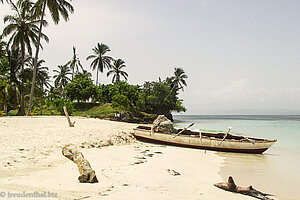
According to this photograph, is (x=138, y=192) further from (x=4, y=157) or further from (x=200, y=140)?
(x=200, y=140)

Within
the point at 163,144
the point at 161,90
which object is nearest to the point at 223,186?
the point at 163,144

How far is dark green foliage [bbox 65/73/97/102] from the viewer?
46438 millimetres

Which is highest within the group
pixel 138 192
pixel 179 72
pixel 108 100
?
pixel 179 72

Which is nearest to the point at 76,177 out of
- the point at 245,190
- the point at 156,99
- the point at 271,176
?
the point at 245,190

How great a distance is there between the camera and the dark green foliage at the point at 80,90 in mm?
46438

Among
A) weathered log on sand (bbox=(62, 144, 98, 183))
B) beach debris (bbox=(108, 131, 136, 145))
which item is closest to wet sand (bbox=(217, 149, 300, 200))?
weathered log on sand (bbox=(62, 144, 98, 183))

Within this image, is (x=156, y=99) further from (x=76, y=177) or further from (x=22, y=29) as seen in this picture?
(x=76, y=177)

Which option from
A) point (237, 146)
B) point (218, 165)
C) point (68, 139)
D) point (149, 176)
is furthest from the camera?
point (237, 146)

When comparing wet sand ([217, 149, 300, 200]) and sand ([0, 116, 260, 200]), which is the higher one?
sand ([0, 116, 260, 200])

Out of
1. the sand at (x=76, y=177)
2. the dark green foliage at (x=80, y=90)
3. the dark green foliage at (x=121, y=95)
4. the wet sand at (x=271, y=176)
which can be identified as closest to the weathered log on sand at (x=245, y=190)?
the sand at (x=76, y=177)

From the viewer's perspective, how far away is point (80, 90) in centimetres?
4647

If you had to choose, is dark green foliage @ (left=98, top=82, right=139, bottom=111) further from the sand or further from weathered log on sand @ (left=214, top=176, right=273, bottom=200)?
weathered log on sand @ (left=214, top=176, right=273, bottom=200)

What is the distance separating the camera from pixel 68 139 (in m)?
10.9

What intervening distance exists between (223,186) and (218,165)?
417 centimetres
